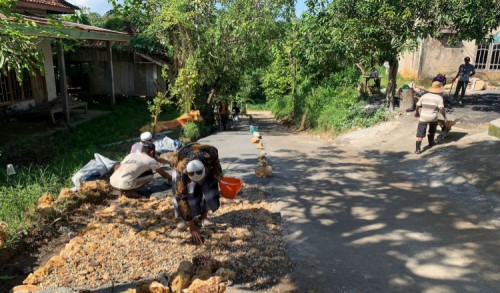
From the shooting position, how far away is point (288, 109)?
2109 cm

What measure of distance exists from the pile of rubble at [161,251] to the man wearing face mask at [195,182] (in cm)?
40

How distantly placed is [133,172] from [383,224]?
3.63m

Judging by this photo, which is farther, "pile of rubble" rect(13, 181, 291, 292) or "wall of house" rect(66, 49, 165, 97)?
"wall of house" rect(66, 49, 165, 97)

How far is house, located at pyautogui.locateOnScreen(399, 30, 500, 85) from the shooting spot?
17359mm

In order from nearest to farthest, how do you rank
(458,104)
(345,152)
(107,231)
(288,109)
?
(107,231), (345,152), (458,104), (288,109)

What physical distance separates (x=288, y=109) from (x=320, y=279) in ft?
58.0

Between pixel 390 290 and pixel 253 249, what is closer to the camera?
pixel 390 290

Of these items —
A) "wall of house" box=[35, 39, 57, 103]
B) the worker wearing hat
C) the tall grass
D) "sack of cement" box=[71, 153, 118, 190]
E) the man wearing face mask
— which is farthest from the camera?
the tall grass

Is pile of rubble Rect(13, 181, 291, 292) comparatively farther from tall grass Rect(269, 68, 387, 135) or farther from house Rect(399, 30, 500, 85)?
house Rect(399, 30, 500, 85)

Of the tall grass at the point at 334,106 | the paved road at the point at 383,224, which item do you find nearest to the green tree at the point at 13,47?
the paved road at the point at 383,224

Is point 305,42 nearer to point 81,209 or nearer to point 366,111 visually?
point 366,111

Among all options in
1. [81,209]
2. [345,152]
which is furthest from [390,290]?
[345,152]

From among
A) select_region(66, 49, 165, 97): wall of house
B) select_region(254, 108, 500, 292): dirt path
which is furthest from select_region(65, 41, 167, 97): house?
select_region(254, 108, 500, 292): dirt path

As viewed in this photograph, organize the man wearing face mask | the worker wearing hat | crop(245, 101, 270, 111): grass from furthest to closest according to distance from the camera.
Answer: crop(245, 101, 270, 111): grass
the worker wearing hat
the man wearing face mask
